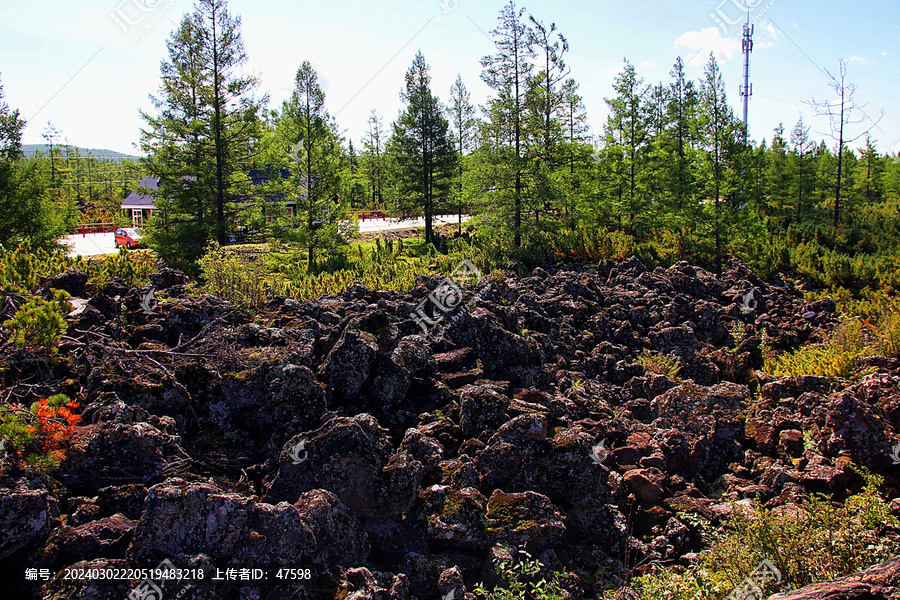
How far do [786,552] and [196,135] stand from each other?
20.5 m

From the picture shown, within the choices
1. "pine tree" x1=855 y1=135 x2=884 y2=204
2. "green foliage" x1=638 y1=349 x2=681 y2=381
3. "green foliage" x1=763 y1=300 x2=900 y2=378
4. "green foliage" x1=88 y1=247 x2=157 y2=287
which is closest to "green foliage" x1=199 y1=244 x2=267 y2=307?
"green foliage" x1=88 y1=247 x2=157 y2=287

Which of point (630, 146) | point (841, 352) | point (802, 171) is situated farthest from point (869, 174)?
point (841, 352)

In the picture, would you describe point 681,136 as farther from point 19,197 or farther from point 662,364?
point 19,197

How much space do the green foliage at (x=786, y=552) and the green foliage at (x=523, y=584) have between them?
678 millimetres

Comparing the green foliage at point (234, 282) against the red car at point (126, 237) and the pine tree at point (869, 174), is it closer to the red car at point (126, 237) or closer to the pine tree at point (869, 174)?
the red car at point (126, 237)

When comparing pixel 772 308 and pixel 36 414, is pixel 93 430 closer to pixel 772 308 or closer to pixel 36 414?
pixel 36 414

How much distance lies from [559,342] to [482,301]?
62.2 inches

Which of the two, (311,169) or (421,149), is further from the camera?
(421,149)

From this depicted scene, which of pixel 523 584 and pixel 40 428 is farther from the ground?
pixel 40 428

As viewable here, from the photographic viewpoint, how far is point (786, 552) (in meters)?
4.21

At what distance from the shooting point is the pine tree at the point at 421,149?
1133 inches

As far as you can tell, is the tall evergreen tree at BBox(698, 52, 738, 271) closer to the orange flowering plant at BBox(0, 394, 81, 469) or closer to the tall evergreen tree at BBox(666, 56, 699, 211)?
the tall evergreen tree at BBox(666, 56, 699, 211)

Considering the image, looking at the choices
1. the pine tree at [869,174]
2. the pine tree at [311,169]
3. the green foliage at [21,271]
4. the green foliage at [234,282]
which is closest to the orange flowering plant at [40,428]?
the green foliage at [21,271]

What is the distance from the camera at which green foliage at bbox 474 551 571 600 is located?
3.93m
